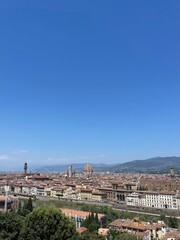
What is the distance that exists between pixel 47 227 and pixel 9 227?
2.74m

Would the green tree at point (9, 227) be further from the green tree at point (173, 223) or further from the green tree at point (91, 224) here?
the green tree at point (173, 223)

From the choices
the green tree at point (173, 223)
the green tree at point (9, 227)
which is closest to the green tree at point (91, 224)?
the green tree at point (9, 227)

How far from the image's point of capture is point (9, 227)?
66.1ft

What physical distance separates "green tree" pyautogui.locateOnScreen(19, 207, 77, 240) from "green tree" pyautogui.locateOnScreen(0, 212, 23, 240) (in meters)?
0.76

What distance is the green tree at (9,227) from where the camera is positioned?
64.4 ft

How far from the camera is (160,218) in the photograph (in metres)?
36.7

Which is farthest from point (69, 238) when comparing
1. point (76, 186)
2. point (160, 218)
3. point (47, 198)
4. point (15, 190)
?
point (15, 190)

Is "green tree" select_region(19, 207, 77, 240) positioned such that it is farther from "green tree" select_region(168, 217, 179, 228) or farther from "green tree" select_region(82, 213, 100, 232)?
"green tree" select_region(168, 217, 179, 228)

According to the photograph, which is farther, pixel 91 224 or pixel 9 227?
pixel 91 224

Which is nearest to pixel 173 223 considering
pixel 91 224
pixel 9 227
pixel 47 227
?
pixel 91 224

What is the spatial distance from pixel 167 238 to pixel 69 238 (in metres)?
8.99

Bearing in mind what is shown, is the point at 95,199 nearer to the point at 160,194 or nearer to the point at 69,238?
the point at 160,194

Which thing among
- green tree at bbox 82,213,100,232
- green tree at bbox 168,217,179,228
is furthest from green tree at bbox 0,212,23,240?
green tree at bbox 168,217,179,228

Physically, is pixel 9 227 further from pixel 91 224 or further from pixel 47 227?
pixel 91 224
